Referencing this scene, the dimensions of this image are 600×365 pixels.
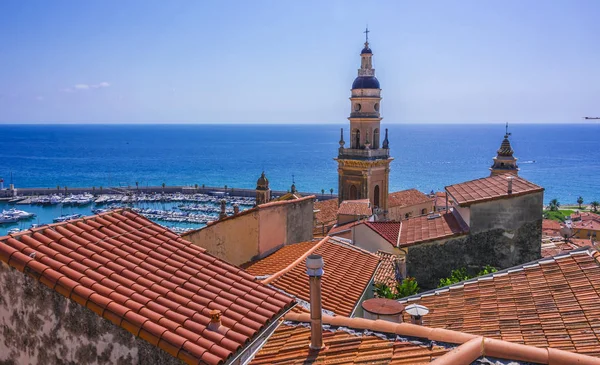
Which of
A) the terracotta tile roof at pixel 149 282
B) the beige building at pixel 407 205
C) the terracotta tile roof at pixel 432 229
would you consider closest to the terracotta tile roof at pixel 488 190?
the terracotta tile roof at pixel 432 229

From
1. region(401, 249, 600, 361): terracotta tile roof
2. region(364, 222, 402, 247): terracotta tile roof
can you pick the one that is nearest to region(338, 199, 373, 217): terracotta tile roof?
region(364, 222, 402, 247): terracotta tile roof

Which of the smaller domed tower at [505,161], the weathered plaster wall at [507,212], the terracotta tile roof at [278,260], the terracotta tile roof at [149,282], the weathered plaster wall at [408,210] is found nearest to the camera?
the terracotta tile roof at [149,282]

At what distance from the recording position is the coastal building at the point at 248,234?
11305 millimetres

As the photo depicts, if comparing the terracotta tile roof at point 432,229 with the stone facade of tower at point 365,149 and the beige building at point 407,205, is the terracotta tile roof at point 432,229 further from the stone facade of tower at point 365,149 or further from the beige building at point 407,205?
the beige building at point 407,205

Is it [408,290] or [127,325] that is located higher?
[127,325]

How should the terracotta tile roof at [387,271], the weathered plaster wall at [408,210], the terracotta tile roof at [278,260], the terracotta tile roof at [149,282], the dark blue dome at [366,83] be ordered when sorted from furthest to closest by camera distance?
the weathered plaster wall at [408,210] → the dark blue dome at [366,83] → the terracotta tile roof at [387,271] → the terracotta tile roof at [278,260] → the terracotta tile roof at [149,282]

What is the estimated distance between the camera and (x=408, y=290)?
11211 millimetres

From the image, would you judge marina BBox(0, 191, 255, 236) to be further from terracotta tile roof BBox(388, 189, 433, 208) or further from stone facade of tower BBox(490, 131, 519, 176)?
stone facade of tower BBox(490, 131, 519, 176)

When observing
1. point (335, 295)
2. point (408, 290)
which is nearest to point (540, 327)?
point (335, 295)

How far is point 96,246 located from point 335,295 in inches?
179

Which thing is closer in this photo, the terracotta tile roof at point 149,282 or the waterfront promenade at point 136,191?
the terracotta tile roof at point 149,282

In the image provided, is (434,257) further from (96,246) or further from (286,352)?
(96,246)

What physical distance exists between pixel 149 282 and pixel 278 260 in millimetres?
5979

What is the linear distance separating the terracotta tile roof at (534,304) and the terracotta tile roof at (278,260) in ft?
8.82
